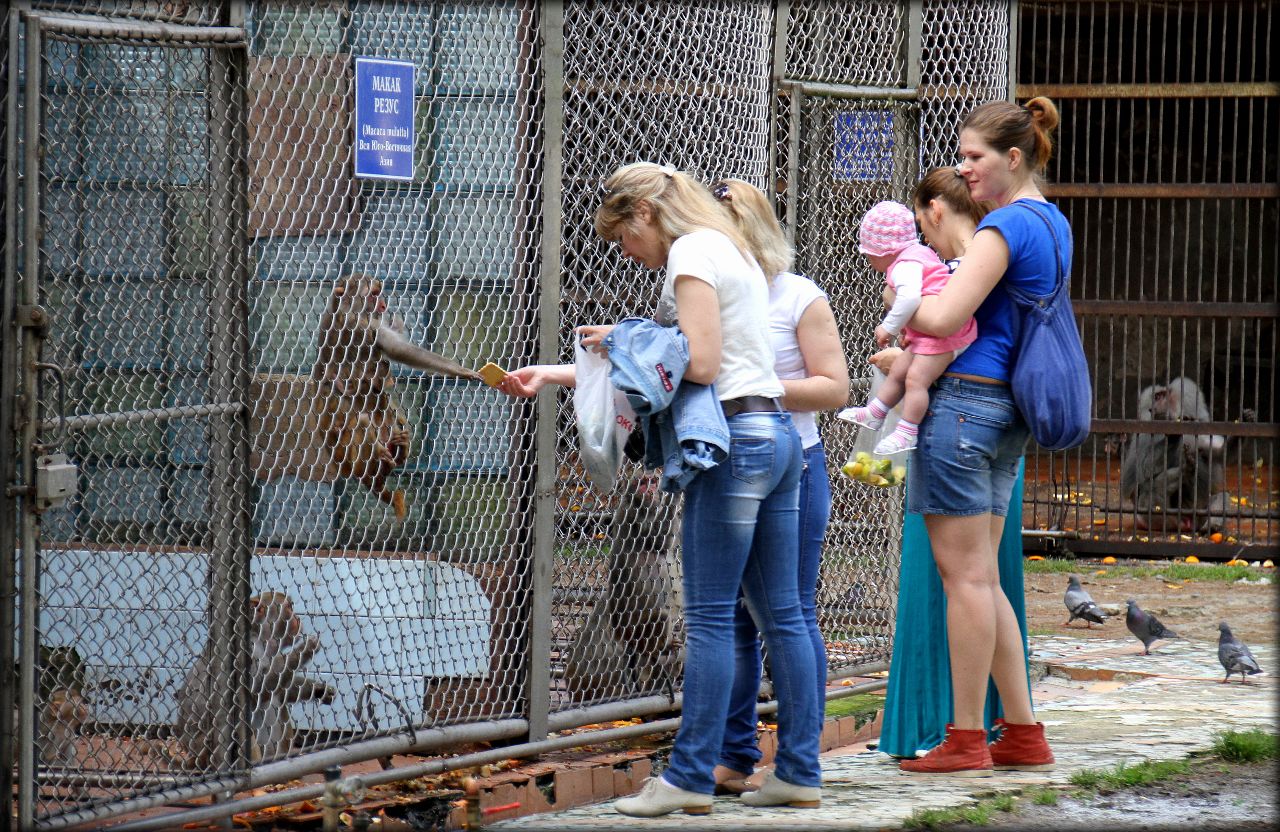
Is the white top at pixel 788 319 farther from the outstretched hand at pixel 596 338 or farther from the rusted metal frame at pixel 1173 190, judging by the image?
the rusted metal frame at pixel 1173 190

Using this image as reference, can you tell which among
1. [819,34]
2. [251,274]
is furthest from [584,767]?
[819,34]

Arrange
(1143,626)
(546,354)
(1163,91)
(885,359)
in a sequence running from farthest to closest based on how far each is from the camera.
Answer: (1163,91)
(1143,626)
(885,359)
(546,354)

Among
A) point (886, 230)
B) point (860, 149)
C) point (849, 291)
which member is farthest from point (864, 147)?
point (886, 230)

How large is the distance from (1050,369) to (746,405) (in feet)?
3.55

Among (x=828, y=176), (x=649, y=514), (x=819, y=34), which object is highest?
(x=819, y=34)

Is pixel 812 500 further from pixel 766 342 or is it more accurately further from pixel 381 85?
pixel 381 85

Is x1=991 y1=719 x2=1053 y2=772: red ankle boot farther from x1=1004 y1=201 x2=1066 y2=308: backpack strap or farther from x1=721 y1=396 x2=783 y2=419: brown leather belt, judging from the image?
x1=721 y1=396 x2=783 y2=419: brown leather belt

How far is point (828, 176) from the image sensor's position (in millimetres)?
6652

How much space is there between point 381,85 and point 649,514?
1837 millimetres

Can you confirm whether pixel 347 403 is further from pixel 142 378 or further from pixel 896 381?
pixel 896 381

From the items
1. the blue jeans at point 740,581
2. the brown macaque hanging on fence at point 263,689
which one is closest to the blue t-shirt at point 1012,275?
the blue jeans at point 740,581

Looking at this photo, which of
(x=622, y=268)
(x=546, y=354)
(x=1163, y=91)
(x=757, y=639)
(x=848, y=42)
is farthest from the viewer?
(x=1163, y=91)

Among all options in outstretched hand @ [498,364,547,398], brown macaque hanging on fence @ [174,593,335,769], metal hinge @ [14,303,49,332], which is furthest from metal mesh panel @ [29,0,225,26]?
brown macaque hanging on fence @ [174,593,335,769]

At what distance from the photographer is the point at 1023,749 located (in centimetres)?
530
